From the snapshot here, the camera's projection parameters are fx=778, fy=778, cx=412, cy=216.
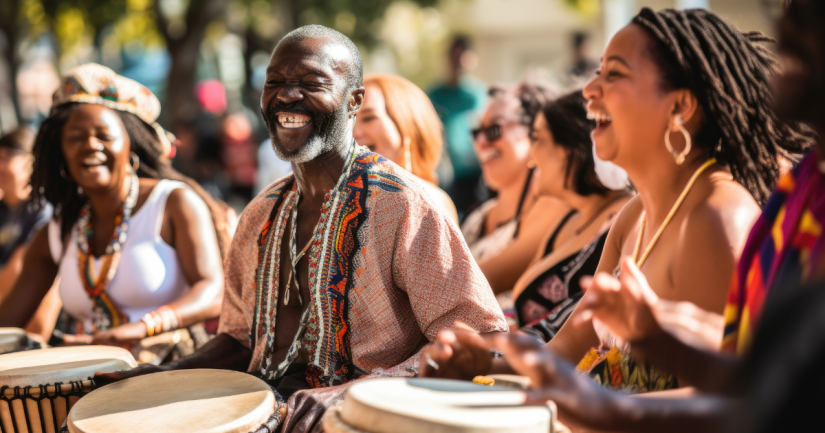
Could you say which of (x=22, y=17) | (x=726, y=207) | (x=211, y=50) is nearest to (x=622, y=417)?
(x=726, y=207)

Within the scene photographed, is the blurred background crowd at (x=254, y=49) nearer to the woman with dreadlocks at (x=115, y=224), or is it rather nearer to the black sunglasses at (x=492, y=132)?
the black sunglasses at (x=492, y=132)

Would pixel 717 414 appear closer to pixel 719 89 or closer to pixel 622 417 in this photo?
pixel 622 417

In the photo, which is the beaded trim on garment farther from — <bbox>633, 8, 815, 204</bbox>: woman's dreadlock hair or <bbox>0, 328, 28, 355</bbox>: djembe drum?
<bbox>0, 328, 28, 355</bbox>: djembe drum

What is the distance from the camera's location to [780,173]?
2.66 m

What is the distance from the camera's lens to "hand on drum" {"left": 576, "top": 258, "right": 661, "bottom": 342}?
1639mm

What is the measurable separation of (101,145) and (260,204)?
1.43 metres

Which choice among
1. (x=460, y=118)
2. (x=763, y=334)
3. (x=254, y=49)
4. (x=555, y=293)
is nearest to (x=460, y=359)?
(x=763, y=334)

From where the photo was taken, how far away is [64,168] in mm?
4348

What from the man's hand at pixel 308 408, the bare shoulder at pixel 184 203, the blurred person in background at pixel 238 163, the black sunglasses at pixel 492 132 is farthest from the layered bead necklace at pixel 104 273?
the blurred person in background at pixel 238 163

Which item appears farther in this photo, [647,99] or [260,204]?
[260,204]

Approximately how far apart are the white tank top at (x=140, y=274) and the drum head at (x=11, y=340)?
369 mm

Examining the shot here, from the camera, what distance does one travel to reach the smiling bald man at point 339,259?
2602 mm

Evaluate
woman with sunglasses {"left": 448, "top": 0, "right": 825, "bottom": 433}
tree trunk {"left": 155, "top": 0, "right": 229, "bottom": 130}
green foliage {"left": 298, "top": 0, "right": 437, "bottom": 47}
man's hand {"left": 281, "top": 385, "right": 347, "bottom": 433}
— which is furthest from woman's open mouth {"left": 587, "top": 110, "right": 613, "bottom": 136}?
green foliage {"left": 298, "top": 0, "right": 437, "bottom": 47}

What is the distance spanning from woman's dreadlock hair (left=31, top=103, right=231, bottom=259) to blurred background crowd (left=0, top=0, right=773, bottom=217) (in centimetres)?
114
